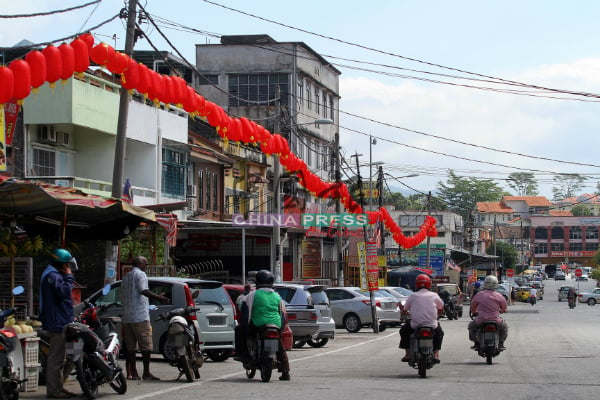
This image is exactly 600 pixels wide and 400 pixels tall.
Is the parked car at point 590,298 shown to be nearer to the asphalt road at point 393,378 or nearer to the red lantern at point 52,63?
the asphalt road at point 393,378

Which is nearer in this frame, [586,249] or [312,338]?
Result: [312,338]

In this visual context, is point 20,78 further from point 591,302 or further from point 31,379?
point 591,302

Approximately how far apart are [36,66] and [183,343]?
192 inches

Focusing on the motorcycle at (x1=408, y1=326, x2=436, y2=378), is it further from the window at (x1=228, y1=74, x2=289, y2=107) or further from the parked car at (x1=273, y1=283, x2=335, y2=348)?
the window at (x1=228, y1=74, x2=289, y2=107)

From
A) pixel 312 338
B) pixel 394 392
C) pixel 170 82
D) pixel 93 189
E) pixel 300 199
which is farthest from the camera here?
pixel 300 199

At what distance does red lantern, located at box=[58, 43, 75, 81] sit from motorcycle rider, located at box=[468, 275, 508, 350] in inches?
357

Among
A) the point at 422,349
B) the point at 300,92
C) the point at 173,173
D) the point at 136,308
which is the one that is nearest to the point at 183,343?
the point at 136,308

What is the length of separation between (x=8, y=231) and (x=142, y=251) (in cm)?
1204

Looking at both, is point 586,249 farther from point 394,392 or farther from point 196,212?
point 394,392

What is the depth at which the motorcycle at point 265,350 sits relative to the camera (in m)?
15.5

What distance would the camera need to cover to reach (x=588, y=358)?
2153cm

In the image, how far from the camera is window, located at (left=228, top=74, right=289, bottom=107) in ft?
195

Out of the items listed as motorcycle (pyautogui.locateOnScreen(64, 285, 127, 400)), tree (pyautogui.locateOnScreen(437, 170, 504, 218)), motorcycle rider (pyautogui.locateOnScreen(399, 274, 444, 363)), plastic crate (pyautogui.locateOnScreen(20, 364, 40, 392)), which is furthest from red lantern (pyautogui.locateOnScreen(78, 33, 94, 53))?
tree (pyautogui.locateOnScreen(437, 170, 504, 218))

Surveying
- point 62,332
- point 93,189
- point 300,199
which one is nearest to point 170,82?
point 62,332
